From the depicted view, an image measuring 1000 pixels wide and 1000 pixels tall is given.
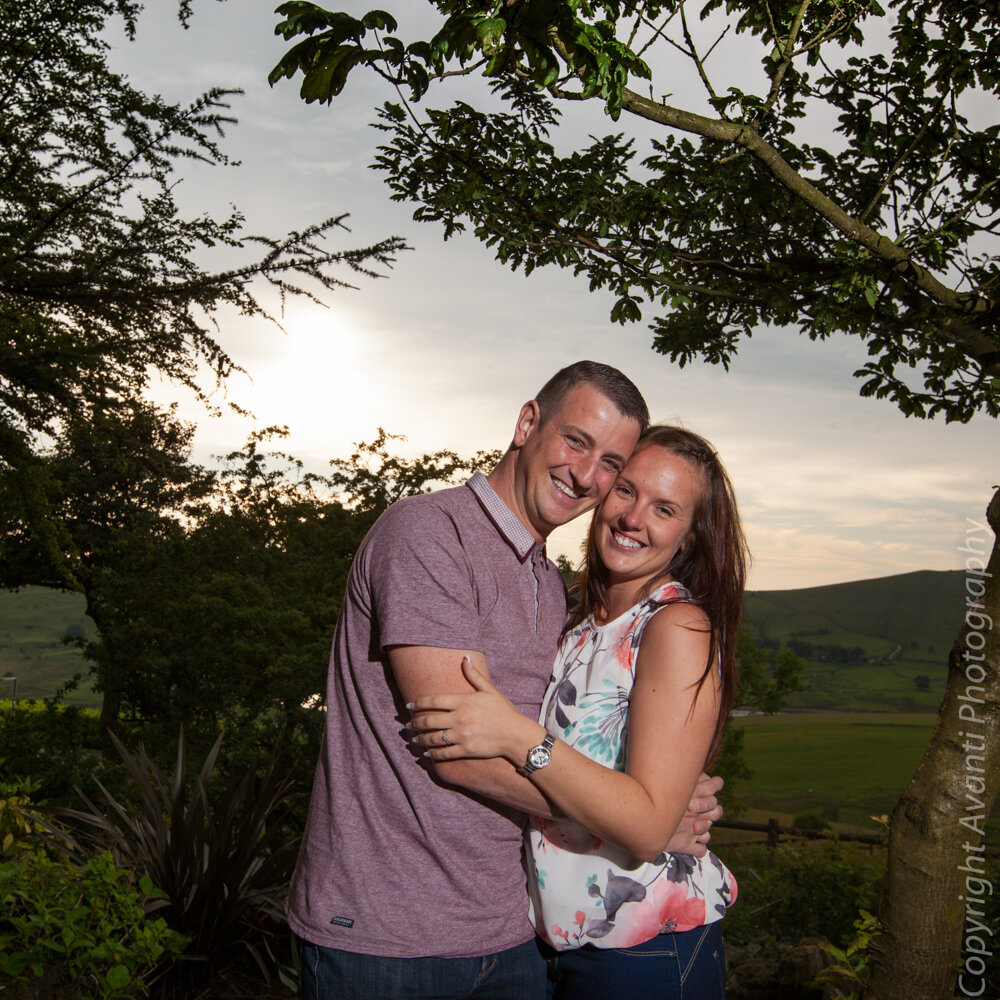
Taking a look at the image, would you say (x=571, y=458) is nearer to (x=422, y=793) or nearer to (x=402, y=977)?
(x=422, y=793)

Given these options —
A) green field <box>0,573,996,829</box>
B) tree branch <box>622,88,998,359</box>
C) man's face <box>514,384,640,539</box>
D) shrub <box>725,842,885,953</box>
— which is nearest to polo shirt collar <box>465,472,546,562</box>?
man's face <box>514,384,640,539</box>

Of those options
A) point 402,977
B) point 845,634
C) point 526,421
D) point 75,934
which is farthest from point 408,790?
point 845,634

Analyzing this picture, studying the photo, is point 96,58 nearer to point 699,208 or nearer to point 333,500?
point 333,500

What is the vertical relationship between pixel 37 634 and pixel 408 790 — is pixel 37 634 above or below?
below

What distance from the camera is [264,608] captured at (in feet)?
31.7

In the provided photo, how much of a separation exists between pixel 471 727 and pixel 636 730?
474 millimetres

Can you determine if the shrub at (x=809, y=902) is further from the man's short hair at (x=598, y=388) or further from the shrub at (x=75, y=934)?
the man's short hair at (x=598, y=388)

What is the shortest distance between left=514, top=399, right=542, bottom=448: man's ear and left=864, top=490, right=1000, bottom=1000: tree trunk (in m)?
3.10

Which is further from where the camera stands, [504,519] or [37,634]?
[37,634]

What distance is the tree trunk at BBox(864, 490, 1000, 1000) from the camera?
4.68 m

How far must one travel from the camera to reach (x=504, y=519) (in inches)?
99.6

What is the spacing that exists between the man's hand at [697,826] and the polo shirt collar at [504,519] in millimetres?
846

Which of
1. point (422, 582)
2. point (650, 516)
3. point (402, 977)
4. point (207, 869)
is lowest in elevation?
point (207, 869)

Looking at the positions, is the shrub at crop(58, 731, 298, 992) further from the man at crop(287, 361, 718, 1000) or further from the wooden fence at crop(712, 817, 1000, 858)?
the wooden fence at crop(712, 817, 1000, 858)
